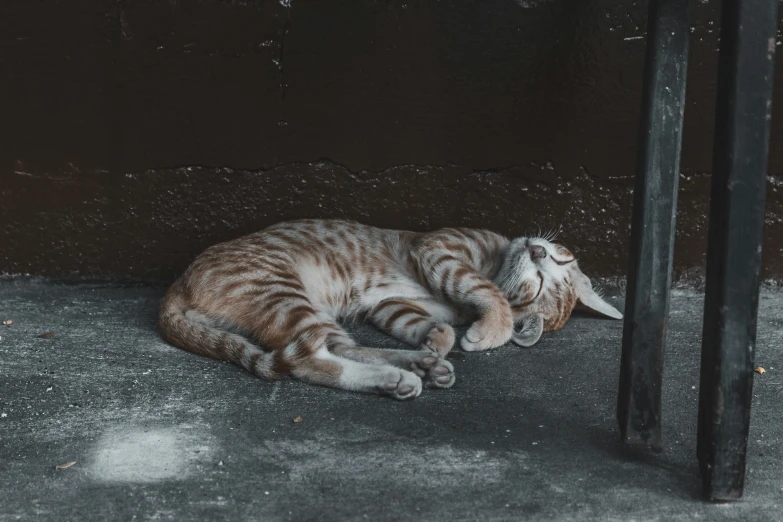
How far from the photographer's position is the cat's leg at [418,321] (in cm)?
396

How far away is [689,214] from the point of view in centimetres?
471

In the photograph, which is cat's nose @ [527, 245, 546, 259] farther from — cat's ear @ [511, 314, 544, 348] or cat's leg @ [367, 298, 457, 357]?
cat's leg @ [367, 298, 457, 357]

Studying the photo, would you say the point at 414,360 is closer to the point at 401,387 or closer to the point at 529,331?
the point at 401,387

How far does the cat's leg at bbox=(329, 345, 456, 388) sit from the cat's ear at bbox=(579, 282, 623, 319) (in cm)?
101

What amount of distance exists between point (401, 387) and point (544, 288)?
126 centimetres

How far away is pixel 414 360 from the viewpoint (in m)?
3.66

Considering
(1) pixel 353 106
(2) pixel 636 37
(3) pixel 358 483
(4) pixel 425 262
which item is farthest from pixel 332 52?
(3) pixel 358 483

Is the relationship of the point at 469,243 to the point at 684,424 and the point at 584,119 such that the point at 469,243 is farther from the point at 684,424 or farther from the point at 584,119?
the point at 684,424

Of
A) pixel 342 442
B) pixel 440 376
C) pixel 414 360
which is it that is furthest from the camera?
pixel 414 360

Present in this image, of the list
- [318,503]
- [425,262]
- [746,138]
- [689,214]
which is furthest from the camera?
[689,214]

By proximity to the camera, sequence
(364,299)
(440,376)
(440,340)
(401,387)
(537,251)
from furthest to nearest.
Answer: (364,299), (537,251), (440,340), (440,376), (401,387)

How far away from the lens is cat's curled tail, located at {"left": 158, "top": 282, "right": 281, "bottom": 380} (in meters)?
3.59

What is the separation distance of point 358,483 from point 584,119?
8.73 ft

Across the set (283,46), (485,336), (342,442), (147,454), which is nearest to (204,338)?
(147,454)
